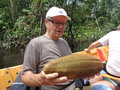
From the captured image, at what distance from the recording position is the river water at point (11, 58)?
33.7ft

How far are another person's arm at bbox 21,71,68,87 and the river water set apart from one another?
27.3 ft

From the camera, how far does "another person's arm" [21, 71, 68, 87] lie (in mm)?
1397

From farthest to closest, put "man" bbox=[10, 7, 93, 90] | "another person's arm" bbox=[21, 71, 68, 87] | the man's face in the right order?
the man's face < "man" bbox=[10, 7, 93, 90] < "another person's arm" bbox=[21, 71, 68, 87]

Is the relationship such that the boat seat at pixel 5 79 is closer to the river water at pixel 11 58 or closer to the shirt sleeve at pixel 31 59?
the shirt sleeve at pixel 31 59

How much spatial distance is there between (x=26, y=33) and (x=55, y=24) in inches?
420

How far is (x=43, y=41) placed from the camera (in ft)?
7.11

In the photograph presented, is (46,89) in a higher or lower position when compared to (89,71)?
lower

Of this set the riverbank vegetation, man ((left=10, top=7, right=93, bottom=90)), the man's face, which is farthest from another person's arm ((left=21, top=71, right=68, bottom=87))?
the riverbank vegetation

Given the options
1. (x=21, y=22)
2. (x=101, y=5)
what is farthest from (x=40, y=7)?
(x=101, y=5)

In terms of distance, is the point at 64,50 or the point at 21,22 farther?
the point at 21,22

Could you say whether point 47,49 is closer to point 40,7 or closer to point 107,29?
point 40,7

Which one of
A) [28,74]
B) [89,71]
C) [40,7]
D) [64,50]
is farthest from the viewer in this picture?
[40,7]

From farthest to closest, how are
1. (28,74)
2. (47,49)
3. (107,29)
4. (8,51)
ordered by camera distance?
(107,29), (8,51), (47,49), (28,74)

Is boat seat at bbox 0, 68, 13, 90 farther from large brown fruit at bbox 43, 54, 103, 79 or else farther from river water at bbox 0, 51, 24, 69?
river water at bbox 0, 51, 24, 69
